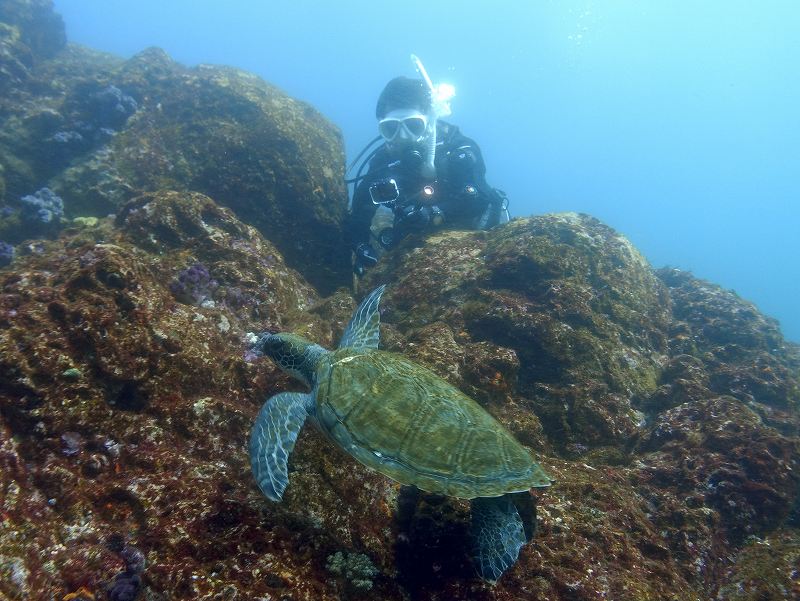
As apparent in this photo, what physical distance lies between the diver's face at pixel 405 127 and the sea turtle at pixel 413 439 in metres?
7.75

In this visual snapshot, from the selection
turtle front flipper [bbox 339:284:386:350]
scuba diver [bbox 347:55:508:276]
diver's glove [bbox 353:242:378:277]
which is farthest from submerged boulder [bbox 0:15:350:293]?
turtle front flipper [bbox 339:284:386:350]

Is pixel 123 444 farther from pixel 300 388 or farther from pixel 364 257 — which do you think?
pixel 364 257

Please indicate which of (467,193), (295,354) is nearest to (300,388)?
(295,354)

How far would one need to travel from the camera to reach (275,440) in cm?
340

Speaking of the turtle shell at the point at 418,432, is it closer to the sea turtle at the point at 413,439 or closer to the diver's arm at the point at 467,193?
the sea turtle at the point at 413,439

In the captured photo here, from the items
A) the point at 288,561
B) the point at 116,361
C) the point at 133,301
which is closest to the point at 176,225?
the point at 133,301

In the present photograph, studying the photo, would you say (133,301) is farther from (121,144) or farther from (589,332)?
(121,144)

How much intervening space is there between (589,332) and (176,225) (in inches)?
270

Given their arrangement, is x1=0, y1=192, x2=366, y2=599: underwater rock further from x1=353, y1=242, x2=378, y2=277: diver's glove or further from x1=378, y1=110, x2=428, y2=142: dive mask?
x1=378, y1=110, x2=428, y2=142: dive mask

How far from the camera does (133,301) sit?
399cm

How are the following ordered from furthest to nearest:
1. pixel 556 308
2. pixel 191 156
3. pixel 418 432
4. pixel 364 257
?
pixel 191 156
pixel 364 257
pixel 556 308
pixel 418 432

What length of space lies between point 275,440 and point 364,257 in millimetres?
6100

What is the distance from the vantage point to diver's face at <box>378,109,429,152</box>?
10.1m

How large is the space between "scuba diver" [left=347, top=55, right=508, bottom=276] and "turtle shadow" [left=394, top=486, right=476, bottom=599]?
6.22 m
